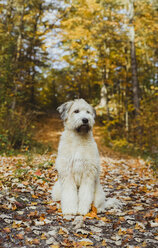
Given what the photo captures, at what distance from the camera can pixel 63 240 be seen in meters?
2.92

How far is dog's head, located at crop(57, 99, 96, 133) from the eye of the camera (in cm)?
370

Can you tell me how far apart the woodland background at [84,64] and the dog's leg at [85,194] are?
16.9ft

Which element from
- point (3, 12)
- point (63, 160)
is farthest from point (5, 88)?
point (63, 160)

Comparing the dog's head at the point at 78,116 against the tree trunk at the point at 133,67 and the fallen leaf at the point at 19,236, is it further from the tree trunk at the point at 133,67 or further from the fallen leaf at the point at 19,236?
the tree trunk at the point at 133,67

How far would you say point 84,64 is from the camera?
66.9ft

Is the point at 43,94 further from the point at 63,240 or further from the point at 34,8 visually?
the point at 63,240

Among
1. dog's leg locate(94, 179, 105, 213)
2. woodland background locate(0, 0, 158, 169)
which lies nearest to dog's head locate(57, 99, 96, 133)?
dog's leg locate(94, 179, 105, 213)

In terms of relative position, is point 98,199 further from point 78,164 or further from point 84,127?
point 84,127

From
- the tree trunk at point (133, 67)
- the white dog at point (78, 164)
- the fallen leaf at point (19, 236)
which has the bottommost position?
the fallen leaf at point (19, 236)

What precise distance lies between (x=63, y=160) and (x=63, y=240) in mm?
1293

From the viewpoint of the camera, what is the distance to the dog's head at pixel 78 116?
12.1 ft

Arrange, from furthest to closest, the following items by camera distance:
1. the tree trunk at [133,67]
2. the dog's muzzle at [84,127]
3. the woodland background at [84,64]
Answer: the tree trunk at [133,67] → the woodland background at [84,64] → the dog's muzzle at [84,127]

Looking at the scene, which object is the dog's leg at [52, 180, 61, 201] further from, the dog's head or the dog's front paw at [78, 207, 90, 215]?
the dog's head

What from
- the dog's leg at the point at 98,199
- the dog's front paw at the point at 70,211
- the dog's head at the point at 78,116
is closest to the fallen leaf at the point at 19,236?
the dog's front paw at the point at 70,211
